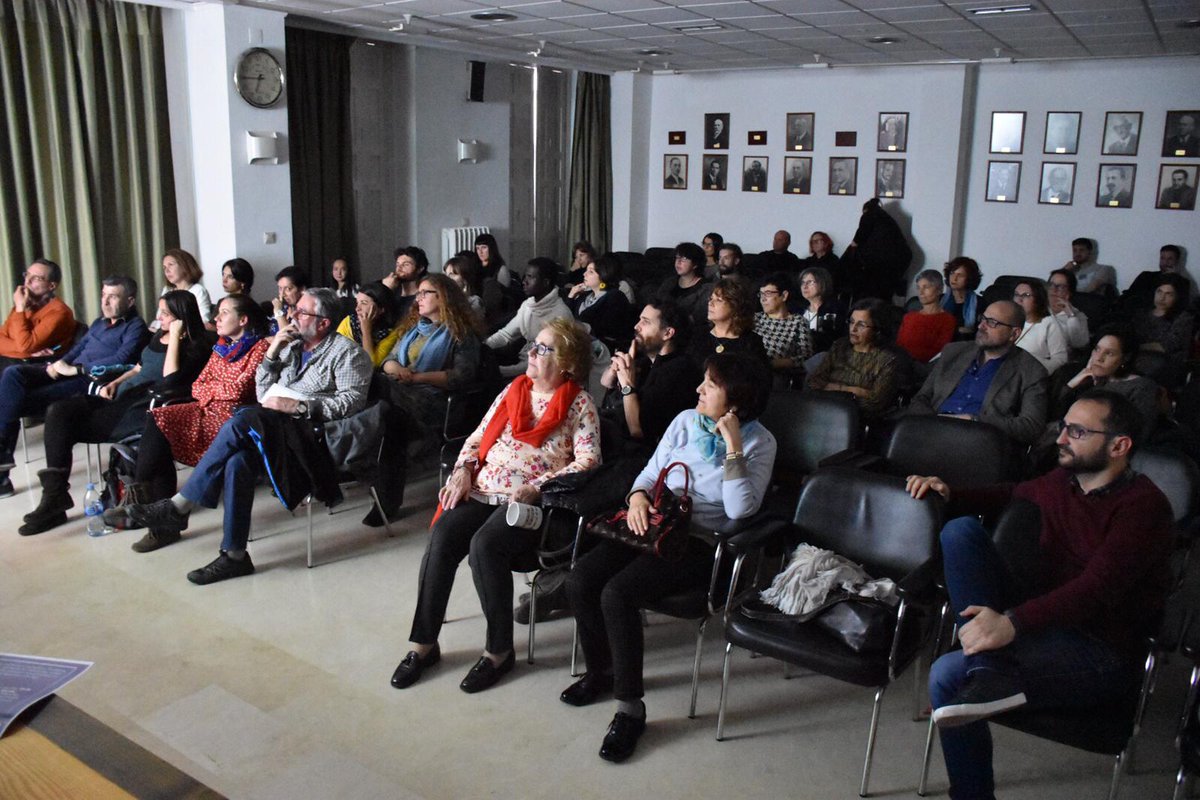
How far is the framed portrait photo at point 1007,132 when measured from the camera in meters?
9.11

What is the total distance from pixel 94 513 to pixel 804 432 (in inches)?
129

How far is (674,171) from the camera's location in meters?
11.3

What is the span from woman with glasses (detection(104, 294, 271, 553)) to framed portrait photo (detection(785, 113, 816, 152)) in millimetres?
7191

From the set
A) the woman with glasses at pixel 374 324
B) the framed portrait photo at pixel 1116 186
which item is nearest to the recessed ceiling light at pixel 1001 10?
the framed portrait photo at pixel 1116 186

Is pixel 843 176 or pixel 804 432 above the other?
pixel 843 176

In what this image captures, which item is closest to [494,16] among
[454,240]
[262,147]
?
[262,147]

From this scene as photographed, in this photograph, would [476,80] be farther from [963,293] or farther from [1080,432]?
[1080,432]

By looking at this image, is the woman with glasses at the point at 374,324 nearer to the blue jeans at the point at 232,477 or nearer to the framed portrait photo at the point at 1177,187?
the blue jeans at the point at 232,477

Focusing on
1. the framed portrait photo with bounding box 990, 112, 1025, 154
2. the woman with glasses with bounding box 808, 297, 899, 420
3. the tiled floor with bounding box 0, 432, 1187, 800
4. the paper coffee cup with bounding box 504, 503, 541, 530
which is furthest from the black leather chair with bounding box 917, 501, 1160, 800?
the framed portrait photo with bounding box 990, 112, 1025, 154

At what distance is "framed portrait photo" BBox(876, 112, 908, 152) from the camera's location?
9594mm

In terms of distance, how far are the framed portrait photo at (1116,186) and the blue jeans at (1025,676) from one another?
7.50m

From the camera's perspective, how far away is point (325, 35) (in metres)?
8.05

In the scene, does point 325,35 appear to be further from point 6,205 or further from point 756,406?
point 756,406

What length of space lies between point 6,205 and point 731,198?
7036mm
